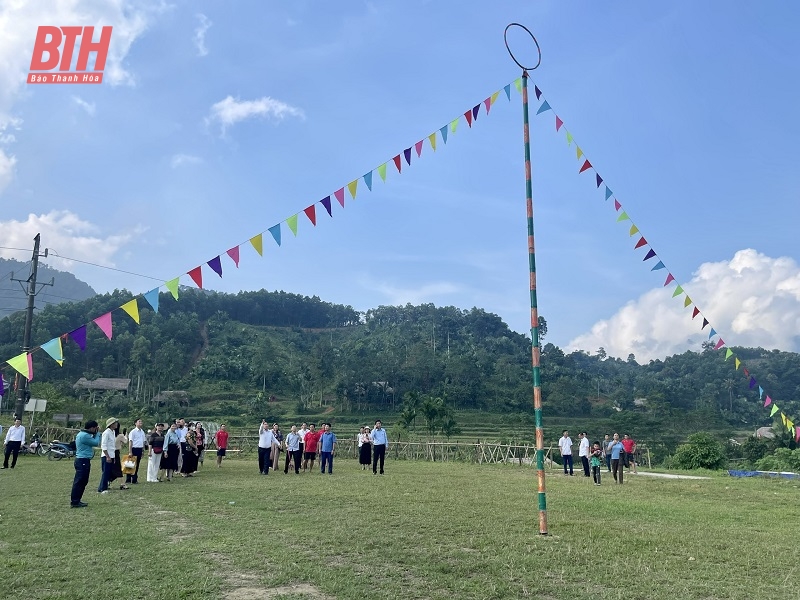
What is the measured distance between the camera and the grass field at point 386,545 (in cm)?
569

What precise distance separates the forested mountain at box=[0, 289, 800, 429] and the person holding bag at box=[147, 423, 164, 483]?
53990 millimetres

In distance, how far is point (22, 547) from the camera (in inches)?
283

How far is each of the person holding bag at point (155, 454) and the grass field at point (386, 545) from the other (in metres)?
2.29

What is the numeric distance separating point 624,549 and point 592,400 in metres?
82.3

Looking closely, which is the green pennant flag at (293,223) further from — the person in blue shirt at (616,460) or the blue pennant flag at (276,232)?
the person in blue shirt at (616,460)

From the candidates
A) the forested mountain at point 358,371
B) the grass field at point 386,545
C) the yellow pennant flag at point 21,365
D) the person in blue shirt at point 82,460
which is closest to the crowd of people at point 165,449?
the person in blue shirt at point 82,460

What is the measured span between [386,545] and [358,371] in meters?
72.6

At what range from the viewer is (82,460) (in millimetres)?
10859

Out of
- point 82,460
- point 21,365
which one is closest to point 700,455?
point 82,460

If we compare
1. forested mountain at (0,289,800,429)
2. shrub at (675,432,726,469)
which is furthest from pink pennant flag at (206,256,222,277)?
forested mountain at (0,289,800,429)

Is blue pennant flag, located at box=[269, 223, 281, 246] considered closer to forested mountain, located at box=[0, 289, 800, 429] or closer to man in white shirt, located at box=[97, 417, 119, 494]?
man in white shirt, located at box=[97, 417, 119, 494]

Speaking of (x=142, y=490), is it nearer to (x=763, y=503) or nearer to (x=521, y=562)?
(x=521, y=562)

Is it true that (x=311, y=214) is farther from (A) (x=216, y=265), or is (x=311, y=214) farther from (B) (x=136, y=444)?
(B) (x=136, y=444)

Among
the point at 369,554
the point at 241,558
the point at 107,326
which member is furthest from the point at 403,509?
the point at 107,326
